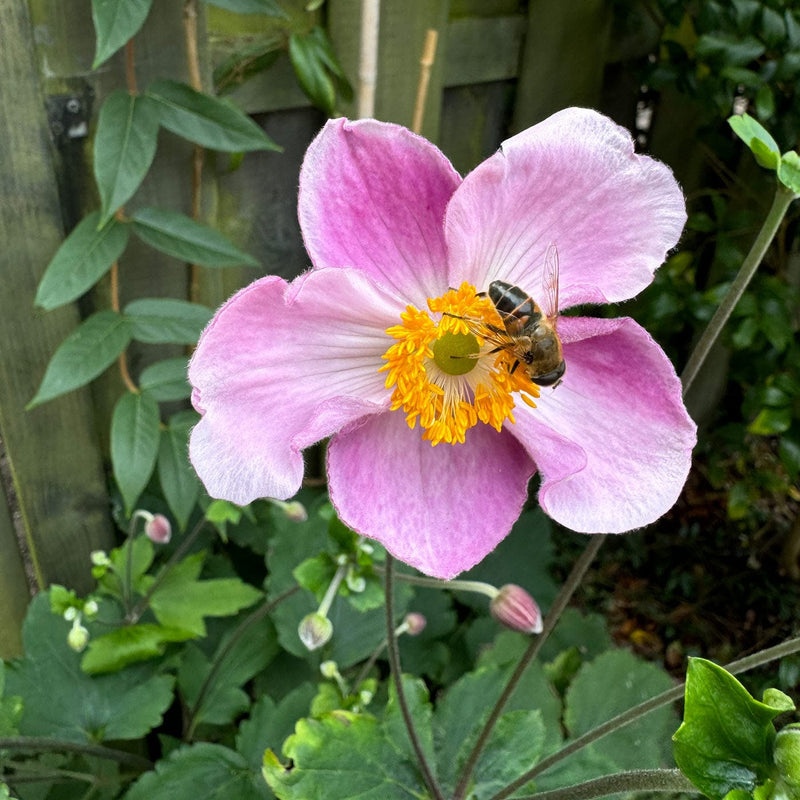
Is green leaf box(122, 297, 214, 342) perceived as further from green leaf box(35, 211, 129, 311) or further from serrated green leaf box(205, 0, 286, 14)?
serrated green leaf box(205, 0, 286, 14)

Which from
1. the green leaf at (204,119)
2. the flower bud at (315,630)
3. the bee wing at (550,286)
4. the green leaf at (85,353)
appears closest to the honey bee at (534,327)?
the bee wing at (550,286)

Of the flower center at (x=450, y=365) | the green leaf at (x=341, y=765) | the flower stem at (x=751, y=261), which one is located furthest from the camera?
the green leaf at (x=341, y=765)

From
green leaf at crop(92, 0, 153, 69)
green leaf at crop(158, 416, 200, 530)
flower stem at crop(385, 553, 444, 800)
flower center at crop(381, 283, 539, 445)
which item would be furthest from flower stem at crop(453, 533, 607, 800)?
green leaf at crop(92, 0, 153, 69)

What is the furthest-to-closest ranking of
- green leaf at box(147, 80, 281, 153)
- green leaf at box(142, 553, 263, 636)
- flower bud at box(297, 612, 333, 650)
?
green leaf at box(142, 553, 263, 636) < green leaf at box(147, 80, 281, 153) < flower bud at box(297, 612, 333, 650)

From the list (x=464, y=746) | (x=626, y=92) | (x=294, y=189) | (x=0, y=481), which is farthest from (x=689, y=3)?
(x=0, y=481)

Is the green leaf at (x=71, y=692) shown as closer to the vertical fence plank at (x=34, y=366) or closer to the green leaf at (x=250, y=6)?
the vertical fence plank at (x=34, y=366)

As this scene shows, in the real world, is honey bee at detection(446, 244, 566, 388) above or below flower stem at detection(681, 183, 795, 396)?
below
